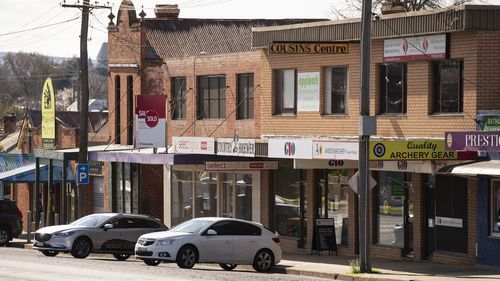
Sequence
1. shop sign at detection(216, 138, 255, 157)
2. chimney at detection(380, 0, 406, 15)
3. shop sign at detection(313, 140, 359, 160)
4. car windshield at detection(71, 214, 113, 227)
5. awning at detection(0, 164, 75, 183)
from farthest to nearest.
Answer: awning at detection(0, 164, 75, 183) → shop sign at detection(216, 138, 255, 157) → car windshield at detection(71, 214, 113, 227) → chimney at detection(380, 0, 406, 15) → shop sign at detection(313, 140, 359, 160)

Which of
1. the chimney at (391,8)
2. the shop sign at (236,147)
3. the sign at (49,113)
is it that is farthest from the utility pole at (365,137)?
the sign at (49,113)

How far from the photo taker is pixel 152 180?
49812 mm

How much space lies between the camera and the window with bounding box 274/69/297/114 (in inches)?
1496

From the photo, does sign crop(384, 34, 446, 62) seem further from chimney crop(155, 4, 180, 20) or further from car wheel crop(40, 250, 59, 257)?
chimney crop(155, 4, 180, 20)

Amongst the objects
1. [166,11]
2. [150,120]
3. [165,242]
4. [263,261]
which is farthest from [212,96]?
[165,242]

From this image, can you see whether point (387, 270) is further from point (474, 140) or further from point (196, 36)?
point (196, 36)

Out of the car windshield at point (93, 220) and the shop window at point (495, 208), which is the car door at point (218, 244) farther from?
the shop window at point (495, 208)

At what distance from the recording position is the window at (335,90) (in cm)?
3591

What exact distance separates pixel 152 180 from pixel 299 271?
1937 cm

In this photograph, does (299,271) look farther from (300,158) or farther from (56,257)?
(56,257)

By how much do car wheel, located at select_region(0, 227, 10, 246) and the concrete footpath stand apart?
14.6m

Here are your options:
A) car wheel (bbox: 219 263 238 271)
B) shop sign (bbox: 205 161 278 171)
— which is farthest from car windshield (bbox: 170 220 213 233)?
shop sign (bbox: 205 161 278 171)

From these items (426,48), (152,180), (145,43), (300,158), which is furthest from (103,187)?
(426,48)

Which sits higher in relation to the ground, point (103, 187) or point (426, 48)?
point (426, 48)
